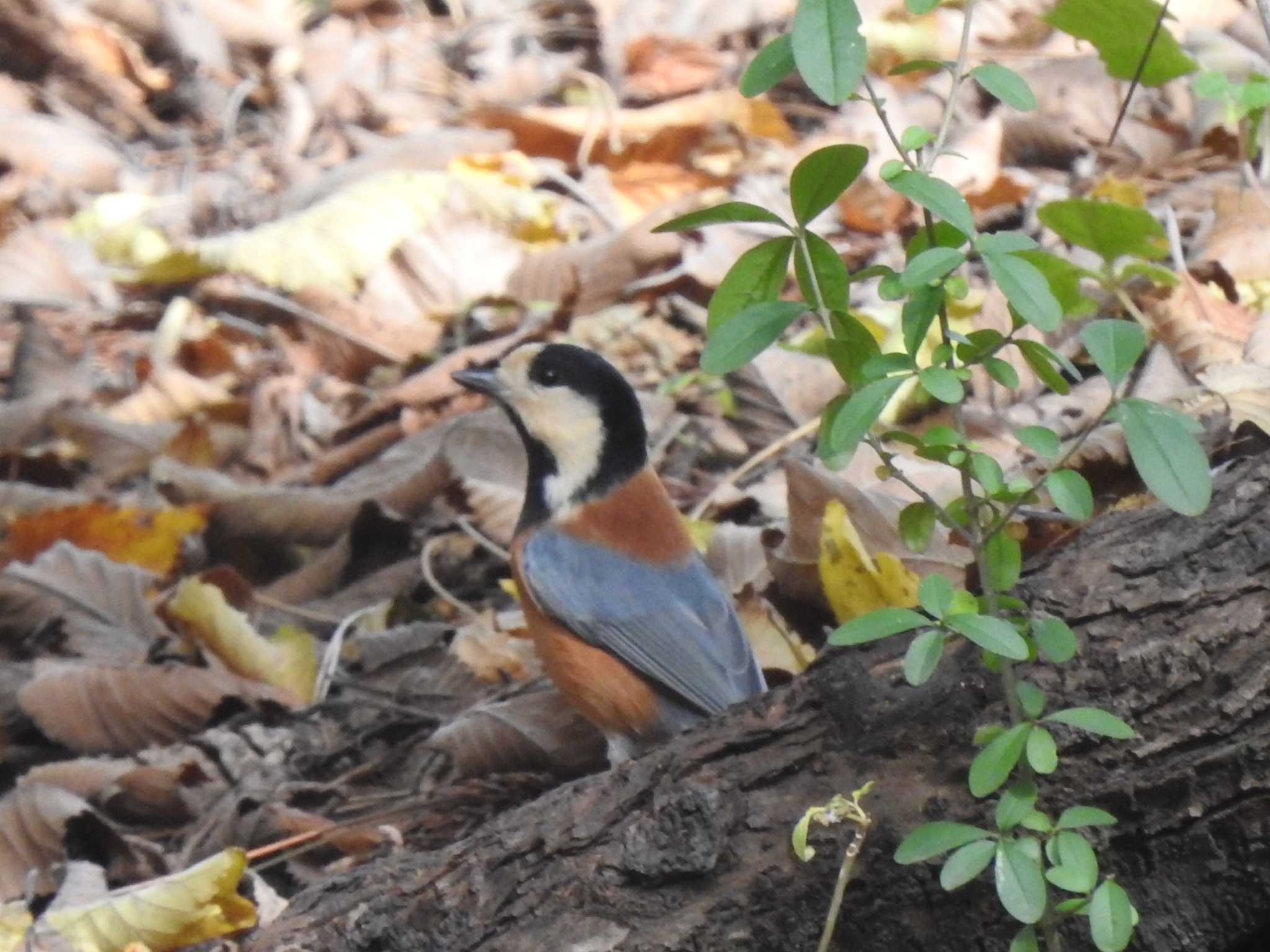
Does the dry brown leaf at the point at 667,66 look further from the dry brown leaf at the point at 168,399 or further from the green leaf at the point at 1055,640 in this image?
the green leaf at the point at 1055,640

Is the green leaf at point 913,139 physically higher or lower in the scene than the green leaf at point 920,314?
higher

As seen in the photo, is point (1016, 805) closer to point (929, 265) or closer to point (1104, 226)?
point (929, 265)

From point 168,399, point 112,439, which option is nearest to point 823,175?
point 112,439

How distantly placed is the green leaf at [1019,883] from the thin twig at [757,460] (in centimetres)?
232

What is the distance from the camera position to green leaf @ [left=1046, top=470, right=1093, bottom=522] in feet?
6.64

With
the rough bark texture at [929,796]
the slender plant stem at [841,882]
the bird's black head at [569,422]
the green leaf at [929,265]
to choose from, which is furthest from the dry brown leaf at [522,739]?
the green leaf at [929,265]

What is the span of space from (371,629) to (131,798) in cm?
84

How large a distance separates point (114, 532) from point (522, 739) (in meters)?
1.86

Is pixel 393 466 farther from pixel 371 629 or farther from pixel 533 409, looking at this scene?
pixel 533 409

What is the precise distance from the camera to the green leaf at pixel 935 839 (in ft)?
6.58

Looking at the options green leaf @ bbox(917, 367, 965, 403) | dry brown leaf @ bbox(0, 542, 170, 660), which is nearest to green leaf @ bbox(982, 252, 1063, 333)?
green leaf @ bbox(917, 367, 965, 403)

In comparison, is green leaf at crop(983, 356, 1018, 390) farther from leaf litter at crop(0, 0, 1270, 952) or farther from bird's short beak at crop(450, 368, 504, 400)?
bird's short beak at crop(450, 368, 504, 400)

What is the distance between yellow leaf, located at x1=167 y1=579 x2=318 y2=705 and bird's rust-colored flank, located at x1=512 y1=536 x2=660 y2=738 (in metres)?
0.88

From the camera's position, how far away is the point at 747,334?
7.07ft
